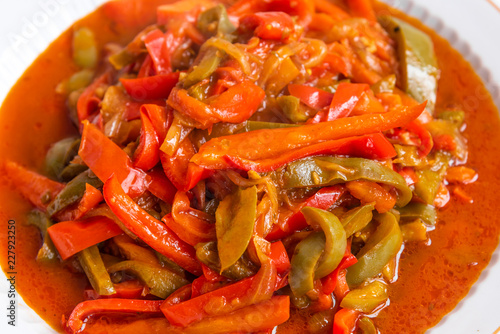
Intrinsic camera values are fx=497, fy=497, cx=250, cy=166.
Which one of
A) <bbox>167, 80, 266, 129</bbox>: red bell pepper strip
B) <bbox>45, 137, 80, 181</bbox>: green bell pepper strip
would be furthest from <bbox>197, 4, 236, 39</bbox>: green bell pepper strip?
Result: <bbox>45, 137, 80, 181</bbox>: green bell pepper strip

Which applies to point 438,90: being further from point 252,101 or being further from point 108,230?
point 108,230

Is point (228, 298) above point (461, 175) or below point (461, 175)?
above

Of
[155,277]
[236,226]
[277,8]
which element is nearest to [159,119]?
[236,226]

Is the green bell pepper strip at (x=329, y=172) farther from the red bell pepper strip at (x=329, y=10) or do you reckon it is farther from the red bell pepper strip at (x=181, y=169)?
the red bell pepper strip at (x=329, y=10)

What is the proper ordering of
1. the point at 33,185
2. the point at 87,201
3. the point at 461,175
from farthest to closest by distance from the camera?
1. the point at 461,175
2. the point at 33,185
3. the point at 87,201

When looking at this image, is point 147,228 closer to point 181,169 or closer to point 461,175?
point 181,169

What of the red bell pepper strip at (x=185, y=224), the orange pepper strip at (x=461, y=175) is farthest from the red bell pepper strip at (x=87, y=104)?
the orange pepper strip at (x=461, y=175)

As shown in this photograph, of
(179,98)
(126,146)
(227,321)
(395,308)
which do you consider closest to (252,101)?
(179,98)
